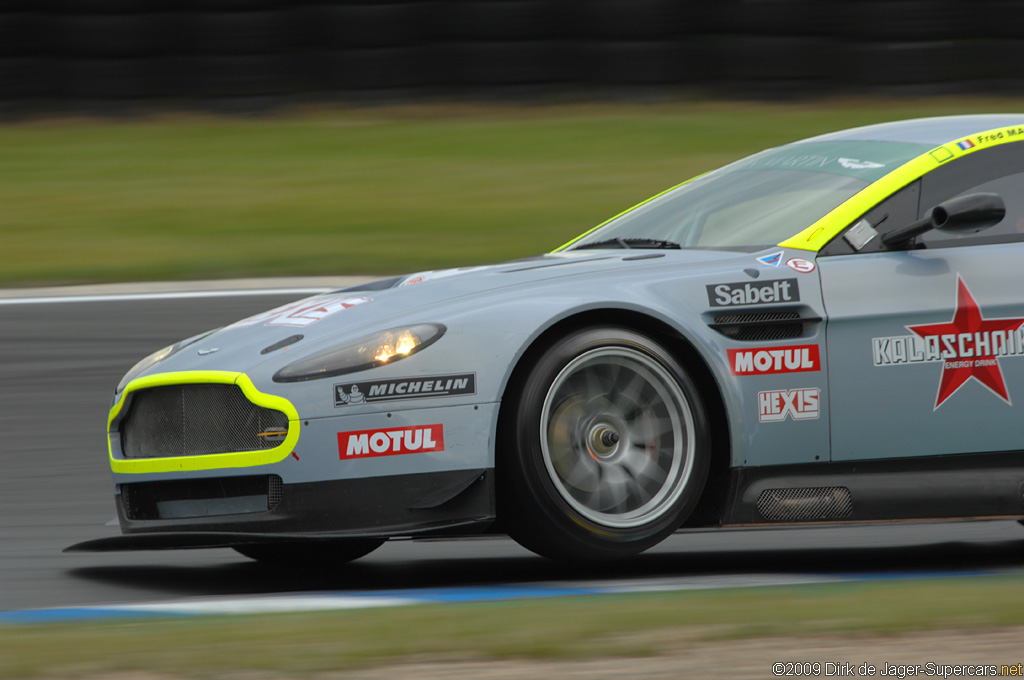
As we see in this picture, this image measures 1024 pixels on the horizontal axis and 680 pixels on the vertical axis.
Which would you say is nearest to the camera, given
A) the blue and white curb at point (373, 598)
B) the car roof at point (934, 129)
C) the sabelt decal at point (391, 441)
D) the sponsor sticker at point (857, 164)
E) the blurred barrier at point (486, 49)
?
the blue and white curb at point (373, 598)

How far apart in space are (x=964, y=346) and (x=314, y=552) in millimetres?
2314

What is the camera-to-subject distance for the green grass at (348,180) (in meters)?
9.90

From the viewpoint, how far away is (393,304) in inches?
172

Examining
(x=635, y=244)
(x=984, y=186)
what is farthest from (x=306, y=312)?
(x=984, y=186)

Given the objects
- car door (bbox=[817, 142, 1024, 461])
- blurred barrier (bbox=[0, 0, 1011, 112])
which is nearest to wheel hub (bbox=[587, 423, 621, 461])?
car door (bbox=[817, 142, 1024, 461])

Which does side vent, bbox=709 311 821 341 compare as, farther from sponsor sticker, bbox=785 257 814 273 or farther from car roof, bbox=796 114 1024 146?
car roof, bbox=796 114 1024 146

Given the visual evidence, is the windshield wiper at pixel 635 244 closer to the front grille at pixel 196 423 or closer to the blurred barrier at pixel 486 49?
the front grille at pixel 196 423

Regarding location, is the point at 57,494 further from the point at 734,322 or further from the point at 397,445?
the point at 734,322

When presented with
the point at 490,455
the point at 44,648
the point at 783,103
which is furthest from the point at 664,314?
the point at 783,103

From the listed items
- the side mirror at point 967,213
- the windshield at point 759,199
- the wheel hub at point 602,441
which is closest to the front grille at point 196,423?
the wheel hub at point 602,441

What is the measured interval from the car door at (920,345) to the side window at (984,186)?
6cm

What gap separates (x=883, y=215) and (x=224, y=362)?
7.13ft

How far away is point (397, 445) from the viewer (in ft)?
13.3

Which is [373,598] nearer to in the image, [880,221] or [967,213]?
[880,221]
